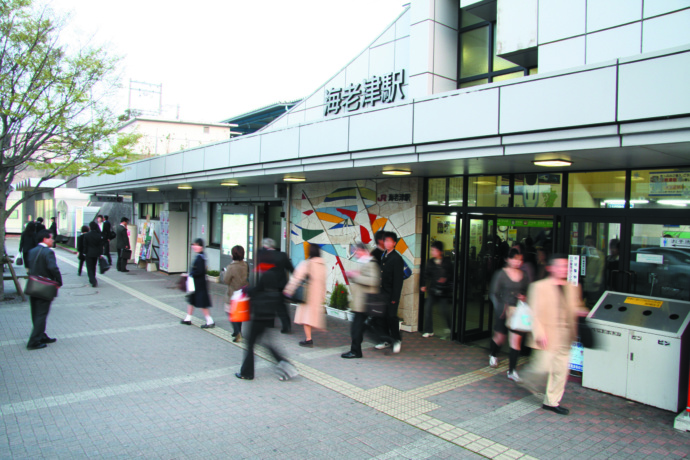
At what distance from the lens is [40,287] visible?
274 inches

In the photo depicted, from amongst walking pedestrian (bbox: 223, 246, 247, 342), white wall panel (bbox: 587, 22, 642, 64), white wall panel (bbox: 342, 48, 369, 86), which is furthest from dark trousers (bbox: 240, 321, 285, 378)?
white wall panel (bbox: 342, 48, 369, 86)

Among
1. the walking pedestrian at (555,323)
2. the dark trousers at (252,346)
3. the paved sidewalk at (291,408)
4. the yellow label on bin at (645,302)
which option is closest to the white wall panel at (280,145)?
the paved sidewalk at (291,408)

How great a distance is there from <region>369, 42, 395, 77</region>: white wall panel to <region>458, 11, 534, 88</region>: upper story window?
4.38ft

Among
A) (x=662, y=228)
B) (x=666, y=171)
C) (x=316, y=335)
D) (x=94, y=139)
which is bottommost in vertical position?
(x=316, y=335)

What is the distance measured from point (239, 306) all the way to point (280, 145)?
12.0ft

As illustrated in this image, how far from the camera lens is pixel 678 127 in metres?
4.23

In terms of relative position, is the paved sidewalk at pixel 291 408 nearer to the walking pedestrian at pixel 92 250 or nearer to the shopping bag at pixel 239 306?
the shopping bag at pixel 239 306

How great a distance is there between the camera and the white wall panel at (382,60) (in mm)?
9367

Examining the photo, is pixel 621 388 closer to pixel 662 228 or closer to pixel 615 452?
pixel 615 452

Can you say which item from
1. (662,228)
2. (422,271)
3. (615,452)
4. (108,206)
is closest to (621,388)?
(615,452)

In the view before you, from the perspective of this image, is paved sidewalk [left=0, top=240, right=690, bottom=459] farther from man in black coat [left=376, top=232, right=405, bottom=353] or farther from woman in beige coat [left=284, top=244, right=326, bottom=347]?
woman in beige coat [left=284, top=244, right=326, bottom=347]

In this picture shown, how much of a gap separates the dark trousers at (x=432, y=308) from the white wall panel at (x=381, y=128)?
2.73m

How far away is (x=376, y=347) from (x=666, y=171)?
4.82 m

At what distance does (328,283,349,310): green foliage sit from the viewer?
9.89 m
